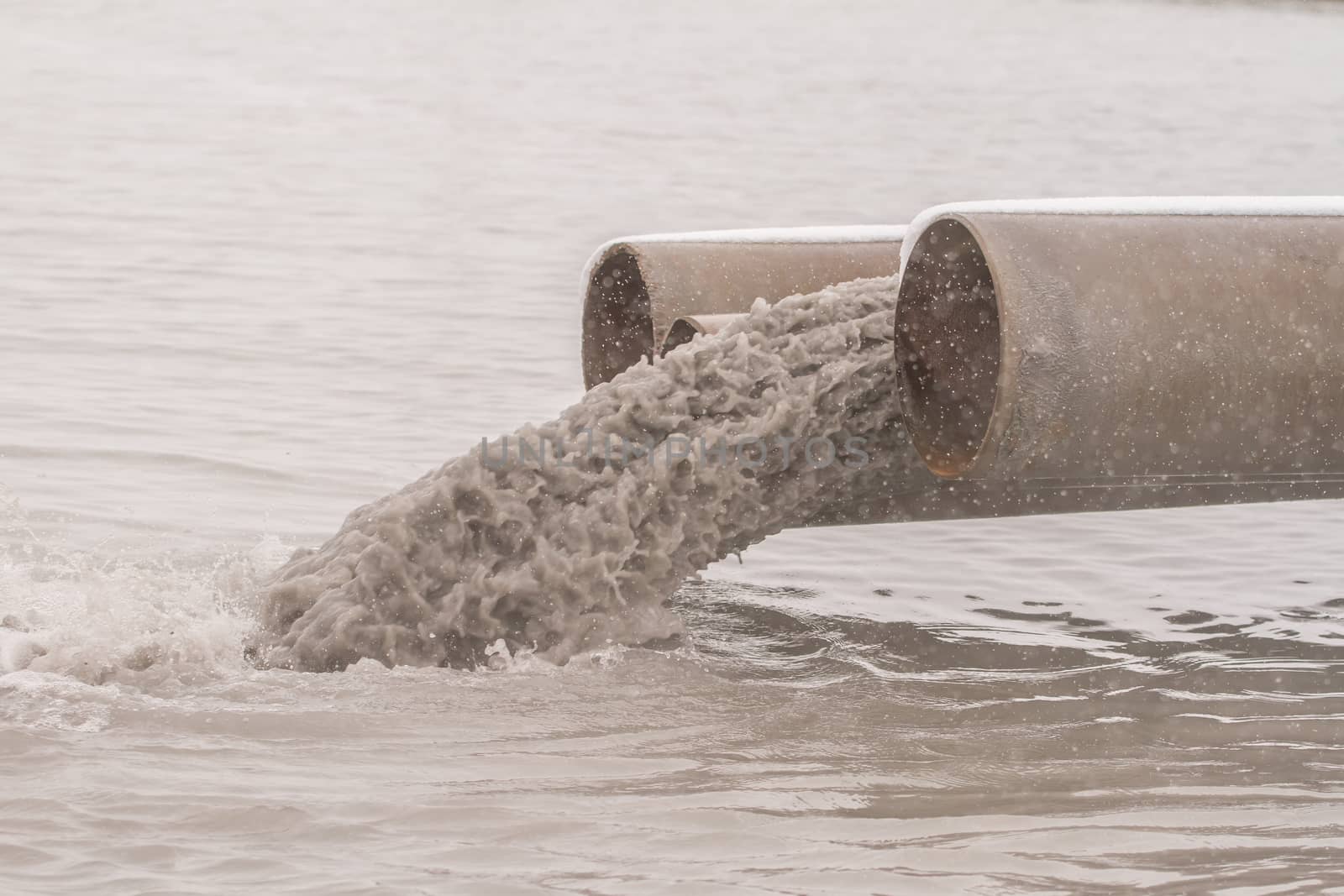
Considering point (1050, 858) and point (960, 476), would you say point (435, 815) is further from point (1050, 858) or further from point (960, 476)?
point (960, 476)

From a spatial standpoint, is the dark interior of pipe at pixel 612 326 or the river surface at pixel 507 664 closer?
the river surface at pixel 507 664

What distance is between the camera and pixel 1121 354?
15.9 ft

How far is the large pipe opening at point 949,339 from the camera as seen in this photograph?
5465 mm

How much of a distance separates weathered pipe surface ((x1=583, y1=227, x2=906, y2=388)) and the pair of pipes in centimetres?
106

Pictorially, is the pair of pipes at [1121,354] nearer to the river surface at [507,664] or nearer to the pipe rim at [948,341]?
the pipe rim at [948,341]

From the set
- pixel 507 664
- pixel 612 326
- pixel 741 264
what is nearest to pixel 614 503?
pixel 507 664

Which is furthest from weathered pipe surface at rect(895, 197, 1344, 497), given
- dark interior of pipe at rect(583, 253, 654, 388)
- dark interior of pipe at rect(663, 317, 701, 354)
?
dark interior of pipe at rect(583, 253, 654, 388)

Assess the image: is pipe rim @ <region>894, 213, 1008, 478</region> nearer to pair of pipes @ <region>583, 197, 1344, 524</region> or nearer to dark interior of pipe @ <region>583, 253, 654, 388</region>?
pair of pipes @ <region>583, 197, 1344, 524</region>

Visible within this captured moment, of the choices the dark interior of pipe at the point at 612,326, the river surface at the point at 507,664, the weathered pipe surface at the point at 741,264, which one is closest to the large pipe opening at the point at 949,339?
the river surface at the point at 507,664

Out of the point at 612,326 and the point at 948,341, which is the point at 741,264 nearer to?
the point at 612,326

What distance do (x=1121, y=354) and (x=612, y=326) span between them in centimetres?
281

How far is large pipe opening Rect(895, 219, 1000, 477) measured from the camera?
17.9ft

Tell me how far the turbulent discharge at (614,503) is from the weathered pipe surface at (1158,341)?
254 millimetres

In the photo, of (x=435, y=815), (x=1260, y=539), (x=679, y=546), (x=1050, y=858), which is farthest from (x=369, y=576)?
(x=1260, y=539)
